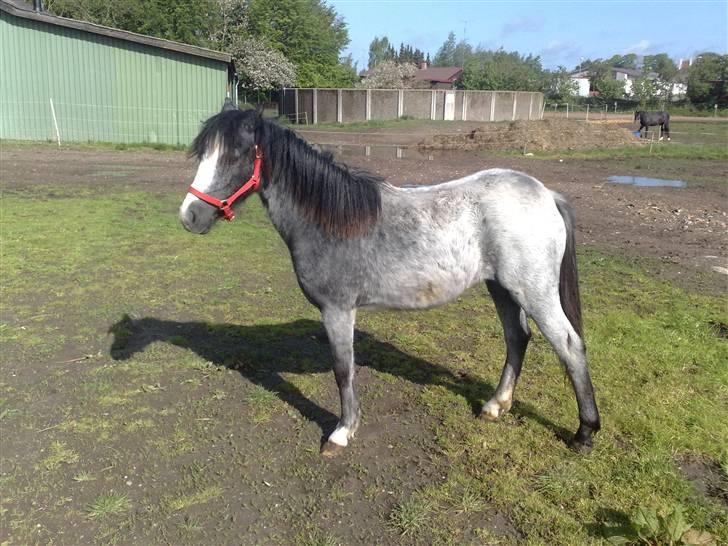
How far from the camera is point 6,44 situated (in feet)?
67.3

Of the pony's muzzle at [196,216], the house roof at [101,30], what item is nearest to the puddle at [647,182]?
the pony's muzzle at [196,216]

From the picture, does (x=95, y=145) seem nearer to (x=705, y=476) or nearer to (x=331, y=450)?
(x=331, y=450)

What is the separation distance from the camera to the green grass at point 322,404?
3.10 meters

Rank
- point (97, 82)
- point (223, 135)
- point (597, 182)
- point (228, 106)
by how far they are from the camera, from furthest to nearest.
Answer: point (97, 82), point (597, 182), point (228, 106), point (223, 135)

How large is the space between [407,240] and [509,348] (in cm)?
126

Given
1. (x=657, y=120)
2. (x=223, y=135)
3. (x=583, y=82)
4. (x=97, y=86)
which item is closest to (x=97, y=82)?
(x=97, y=86)

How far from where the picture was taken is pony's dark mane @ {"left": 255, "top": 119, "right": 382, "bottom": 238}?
3500 millimetres

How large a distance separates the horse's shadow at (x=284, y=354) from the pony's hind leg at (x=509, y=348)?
146 millimetres

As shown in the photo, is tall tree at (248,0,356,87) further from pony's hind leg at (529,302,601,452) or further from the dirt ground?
pony's hind leg at (529,302,601,452)

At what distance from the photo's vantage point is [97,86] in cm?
2148

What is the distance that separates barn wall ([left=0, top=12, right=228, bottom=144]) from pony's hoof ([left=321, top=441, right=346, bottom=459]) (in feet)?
68.6

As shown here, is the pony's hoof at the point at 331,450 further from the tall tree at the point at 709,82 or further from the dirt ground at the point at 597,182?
the tall tree at the point at 709,82

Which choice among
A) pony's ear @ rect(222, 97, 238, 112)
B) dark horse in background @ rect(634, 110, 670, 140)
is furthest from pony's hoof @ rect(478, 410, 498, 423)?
dark horse in background @ rect(634, 110, 670, 140)

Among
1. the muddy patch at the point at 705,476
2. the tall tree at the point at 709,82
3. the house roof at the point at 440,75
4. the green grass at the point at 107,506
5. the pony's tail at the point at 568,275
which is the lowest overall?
the green grass at the point at 107,506
